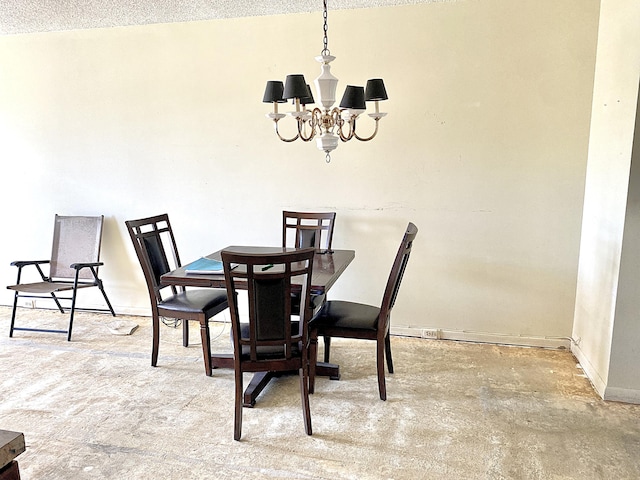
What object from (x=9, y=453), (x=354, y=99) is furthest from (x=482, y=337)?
(x=9, y=453)

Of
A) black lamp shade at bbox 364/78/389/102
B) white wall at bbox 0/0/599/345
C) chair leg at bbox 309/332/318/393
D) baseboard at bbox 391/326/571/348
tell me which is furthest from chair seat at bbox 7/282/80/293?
black lamp shade at bbox 364/78/389/102

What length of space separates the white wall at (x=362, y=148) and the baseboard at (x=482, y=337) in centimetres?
2

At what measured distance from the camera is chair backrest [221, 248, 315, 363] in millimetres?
2125

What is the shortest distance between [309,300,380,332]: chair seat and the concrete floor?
1.42ft

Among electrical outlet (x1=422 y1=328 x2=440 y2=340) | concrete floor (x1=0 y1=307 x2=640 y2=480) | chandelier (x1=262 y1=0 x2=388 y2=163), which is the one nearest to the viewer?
concrete floor (x1=0 y1=307 x2=640 y2=480)

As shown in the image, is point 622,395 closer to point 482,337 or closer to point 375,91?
point 482,337

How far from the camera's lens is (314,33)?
11.5 feet

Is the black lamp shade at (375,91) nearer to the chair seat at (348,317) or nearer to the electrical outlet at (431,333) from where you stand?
the chair seat at (348,317)

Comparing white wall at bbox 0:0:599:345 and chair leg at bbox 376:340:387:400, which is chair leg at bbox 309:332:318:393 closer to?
chair leg at bbox 376:340:387:400

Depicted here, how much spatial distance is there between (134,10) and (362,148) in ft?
6.57

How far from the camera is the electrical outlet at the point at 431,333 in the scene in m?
3.64

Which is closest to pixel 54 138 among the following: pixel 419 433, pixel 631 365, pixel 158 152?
pixel 158 152

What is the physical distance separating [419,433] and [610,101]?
227cm

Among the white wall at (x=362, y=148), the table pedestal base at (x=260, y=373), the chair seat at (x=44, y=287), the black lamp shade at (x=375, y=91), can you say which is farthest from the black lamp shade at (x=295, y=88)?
the chair seat at (x=44, y=287)
